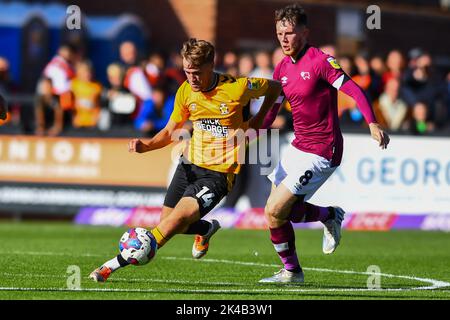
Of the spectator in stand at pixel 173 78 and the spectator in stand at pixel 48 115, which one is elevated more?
the spectator in stand at pixel 173 78

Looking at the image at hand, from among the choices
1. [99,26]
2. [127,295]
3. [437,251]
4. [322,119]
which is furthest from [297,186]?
[99,26]

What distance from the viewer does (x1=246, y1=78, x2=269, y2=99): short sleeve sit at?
11.1 metres

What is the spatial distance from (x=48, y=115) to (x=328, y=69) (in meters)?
10.7

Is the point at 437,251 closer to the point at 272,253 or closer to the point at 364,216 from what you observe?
the point at 272,253

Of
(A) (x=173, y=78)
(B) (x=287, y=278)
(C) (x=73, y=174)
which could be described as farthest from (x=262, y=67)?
(B) (x=287, y=278)

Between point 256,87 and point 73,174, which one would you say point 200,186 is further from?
point 73,174

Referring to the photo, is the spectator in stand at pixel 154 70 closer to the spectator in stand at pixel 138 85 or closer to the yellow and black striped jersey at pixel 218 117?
the spectator in stand at pixel 138 85

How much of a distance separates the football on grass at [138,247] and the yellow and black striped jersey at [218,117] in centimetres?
105

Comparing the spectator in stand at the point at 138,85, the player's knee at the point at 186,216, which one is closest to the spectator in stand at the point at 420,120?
the spectator in stand at the point at 138,85

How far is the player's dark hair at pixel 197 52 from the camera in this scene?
34.2ft

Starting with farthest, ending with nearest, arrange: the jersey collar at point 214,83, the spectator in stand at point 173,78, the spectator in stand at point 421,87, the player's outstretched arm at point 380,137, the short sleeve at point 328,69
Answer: the spectator in stand at point 421,87, the spectator in stand at point 173,78, the jersey collar at point 214,83, the short sleeve at point 328,69, the player's outstretched arm at point 380,137

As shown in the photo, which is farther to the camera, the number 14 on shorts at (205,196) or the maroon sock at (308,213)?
the maroon sock at (308,213)

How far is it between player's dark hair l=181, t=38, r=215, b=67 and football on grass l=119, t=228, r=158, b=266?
1540 millimetres

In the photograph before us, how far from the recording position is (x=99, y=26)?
97.9 feet
